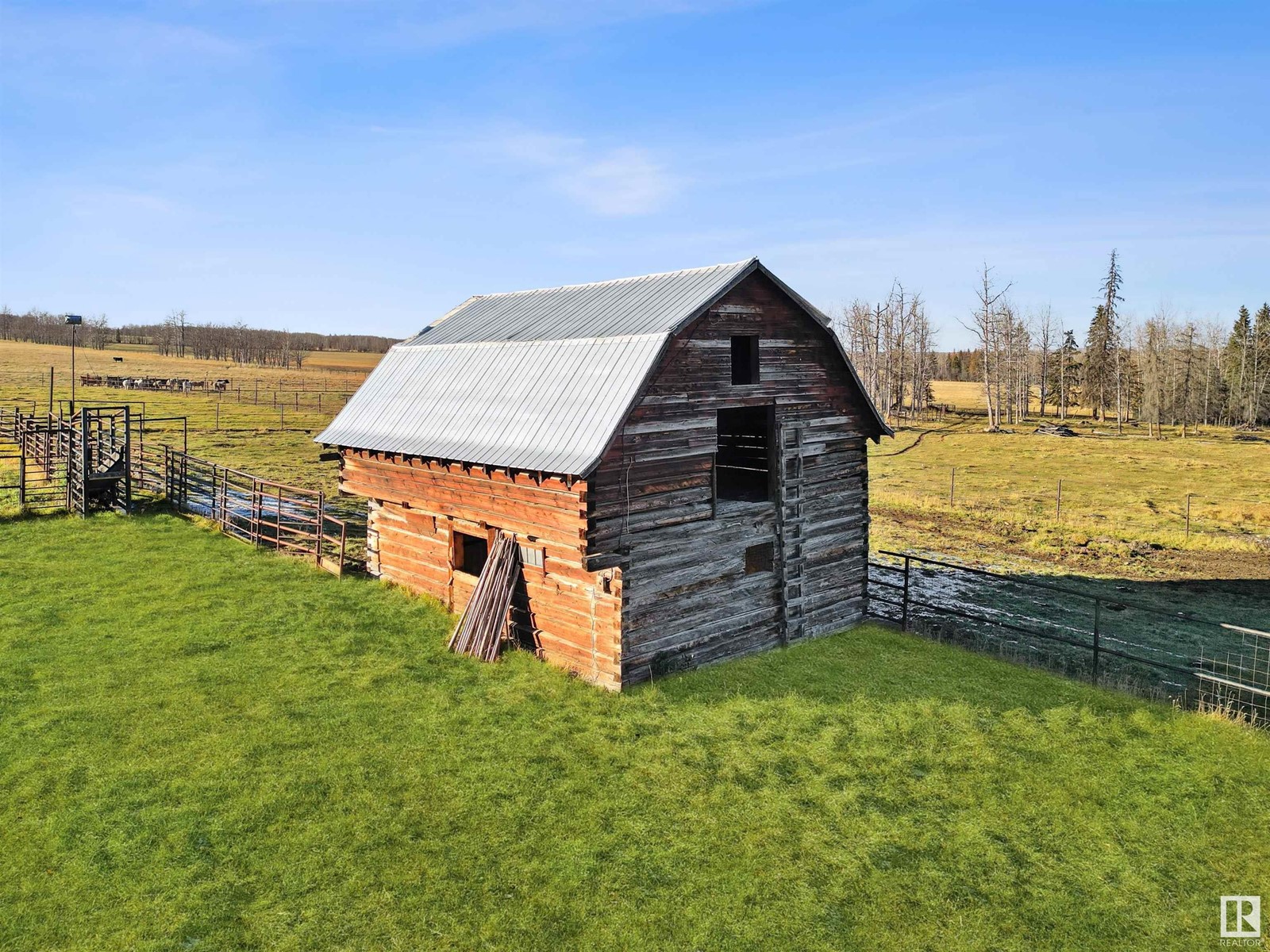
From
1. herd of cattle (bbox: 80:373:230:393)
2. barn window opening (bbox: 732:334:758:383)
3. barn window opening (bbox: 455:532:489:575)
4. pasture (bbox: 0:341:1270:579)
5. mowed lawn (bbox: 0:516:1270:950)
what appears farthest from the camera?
herd of cattle (bbox: 80:373:230:393)

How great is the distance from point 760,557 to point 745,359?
3.85 meters

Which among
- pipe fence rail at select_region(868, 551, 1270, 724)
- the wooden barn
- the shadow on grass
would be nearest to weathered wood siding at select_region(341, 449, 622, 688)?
the wooden barn

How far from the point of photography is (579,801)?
10.0 metres

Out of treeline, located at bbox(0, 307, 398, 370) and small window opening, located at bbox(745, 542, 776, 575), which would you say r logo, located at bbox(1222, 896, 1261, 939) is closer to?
small window opening, located at bbox(745, 542, 776, 575)

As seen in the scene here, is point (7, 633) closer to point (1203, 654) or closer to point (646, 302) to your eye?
point (646, 302)

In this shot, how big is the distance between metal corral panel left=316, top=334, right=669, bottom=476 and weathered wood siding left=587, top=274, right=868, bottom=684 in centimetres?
51

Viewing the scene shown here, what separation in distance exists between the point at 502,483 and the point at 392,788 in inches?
233

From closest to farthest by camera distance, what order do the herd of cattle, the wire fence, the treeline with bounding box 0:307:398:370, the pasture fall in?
the pasture
the wire fence
the herd of cattle
the treeline with bounding box 0:307:398:370

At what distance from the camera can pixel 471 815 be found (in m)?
9.65

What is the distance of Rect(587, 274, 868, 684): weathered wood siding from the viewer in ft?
44.9

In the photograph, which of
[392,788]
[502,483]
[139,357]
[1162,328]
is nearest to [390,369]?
[502,483]

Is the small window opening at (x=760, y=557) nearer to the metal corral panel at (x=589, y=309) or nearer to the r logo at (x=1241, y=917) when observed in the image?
the metal corral panel at (x=589, y=309)

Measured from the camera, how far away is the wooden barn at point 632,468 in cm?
1360

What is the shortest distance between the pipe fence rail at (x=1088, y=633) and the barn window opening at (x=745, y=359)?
4.89 metres
